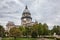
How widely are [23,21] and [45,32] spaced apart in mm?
45808

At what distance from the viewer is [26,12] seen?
102188mm

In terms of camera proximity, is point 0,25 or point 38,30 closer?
point 38,30

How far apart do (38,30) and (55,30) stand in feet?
42.4

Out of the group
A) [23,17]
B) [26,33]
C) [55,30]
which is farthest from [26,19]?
[26,33]

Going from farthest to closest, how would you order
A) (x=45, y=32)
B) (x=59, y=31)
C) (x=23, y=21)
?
(x=23, y=21) < (x=59, y=31) < (x=45, y=32)

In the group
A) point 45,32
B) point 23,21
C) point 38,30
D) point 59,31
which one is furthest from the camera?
point 23,21

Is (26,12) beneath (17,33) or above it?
above

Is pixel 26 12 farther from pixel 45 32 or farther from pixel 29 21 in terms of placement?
pixel 45 32

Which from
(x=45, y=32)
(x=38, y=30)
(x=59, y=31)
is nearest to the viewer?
(x=38, y=30)

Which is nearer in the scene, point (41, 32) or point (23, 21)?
point (41, 32)

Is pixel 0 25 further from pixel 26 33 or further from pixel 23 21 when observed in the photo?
pixel 23 21

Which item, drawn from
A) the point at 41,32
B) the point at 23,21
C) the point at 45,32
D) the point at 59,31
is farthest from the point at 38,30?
the point at 23,21

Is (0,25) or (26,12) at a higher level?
(26,12)

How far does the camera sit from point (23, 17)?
3957 inches
